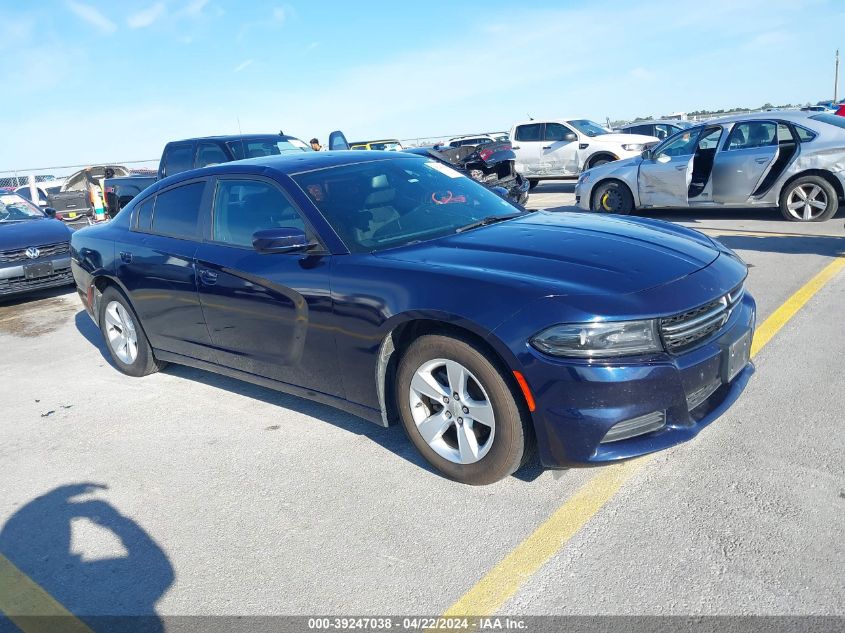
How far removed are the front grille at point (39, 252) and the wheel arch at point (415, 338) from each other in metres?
7.23

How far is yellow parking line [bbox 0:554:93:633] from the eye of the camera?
248cm

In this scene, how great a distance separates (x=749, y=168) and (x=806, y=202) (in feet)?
2.91

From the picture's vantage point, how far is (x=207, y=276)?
408 cm

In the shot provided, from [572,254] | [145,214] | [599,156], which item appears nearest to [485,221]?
[572,254]

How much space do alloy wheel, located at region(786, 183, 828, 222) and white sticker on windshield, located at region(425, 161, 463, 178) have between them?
6.79m

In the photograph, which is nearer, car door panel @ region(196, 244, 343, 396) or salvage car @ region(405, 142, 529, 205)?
car door panel @ region(196, 244, 343, 396)

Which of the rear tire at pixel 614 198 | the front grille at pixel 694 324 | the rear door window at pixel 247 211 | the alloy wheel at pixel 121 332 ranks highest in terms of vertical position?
the rear door window at pixel 247 211

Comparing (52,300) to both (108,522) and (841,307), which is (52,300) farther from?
(841,307)

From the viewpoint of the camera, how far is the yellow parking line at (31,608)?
2477mm

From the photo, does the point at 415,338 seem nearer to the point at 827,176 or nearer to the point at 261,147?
the point at 827,176

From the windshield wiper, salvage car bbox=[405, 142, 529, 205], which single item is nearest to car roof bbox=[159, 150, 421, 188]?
the windshield wiper

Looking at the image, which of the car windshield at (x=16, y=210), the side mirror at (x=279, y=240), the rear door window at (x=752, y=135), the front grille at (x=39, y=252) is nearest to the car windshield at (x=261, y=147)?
the front grille at (x=39, y=252)

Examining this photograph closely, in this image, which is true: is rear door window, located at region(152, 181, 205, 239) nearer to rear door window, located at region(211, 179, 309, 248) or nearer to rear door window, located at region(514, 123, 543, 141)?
rear door window, located at region(211, 179, 309, 248)

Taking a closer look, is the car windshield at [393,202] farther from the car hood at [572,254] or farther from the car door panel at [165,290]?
the car door panel at [165,290]
